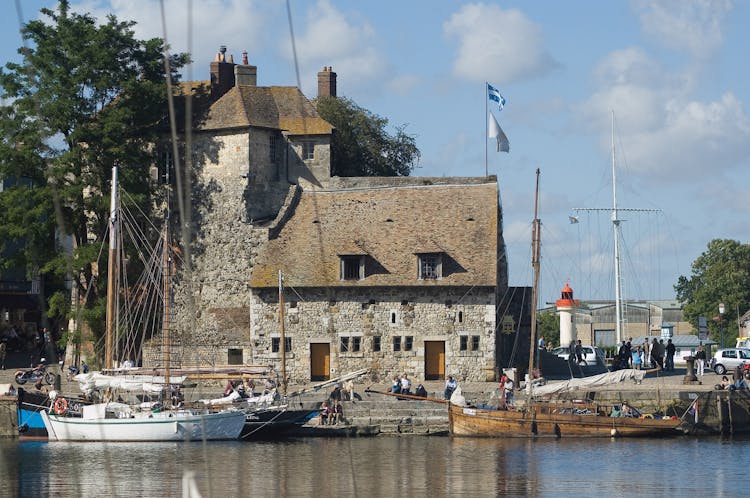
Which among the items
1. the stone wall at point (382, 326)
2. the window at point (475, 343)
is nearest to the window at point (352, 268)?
the stone wall at point (382, 326)

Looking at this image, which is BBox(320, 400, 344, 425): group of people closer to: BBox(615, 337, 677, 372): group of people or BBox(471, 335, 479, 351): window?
BBox(471, 335, 479, 351): window

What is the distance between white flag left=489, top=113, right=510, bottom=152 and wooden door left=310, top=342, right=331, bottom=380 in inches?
486

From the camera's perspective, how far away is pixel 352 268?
55.3 m

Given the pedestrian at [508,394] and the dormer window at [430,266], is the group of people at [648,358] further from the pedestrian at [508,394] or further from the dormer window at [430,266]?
the dormer window at [430,266]

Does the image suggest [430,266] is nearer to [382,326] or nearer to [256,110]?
[382,326]

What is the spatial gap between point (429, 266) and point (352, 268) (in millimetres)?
3293

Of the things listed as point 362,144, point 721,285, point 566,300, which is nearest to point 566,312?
point 566,300

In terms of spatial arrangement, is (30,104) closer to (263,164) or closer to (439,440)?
(263,164)

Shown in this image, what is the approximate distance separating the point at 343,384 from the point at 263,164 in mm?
13584

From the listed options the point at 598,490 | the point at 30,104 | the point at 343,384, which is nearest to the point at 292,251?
the point at 343,384

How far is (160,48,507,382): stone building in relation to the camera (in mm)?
54406

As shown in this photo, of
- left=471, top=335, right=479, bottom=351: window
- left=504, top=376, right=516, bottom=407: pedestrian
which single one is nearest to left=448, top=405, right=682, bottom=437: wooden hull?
left=504, top=376, right=516, bottom=407: pedestrian

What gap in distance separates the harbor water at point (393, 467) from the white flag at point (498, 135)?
17192 mm

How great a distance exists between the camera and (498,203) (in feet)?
191
